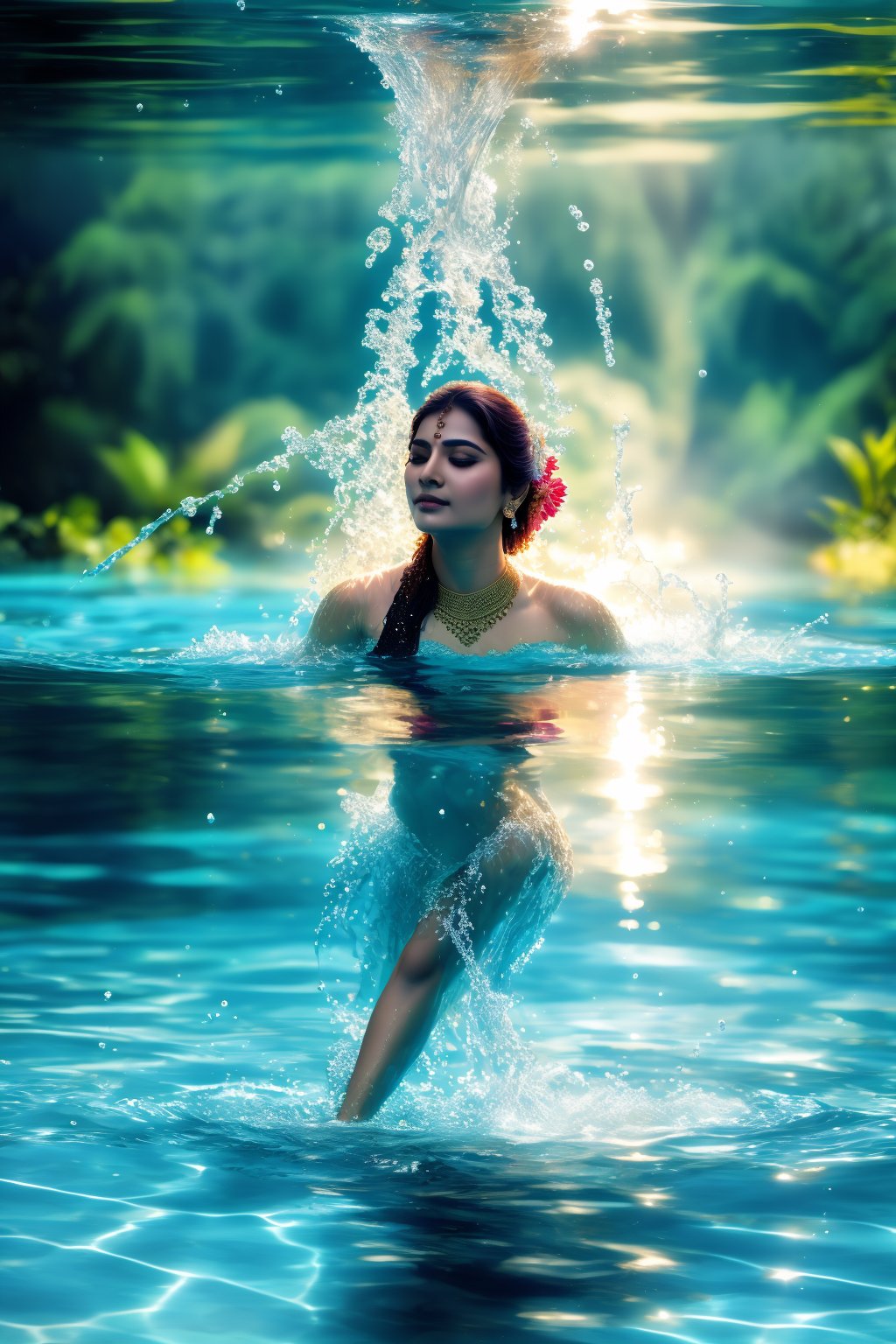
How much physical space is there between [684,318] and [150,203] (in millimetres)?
5889

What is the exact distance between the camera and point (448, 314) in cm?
1470

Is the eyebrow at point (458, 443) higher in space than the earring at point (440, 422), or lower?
lower

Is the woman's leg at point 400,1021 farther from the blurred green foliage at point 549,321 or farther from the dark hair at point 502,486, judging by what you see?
the blurred green foliage at point 549,321

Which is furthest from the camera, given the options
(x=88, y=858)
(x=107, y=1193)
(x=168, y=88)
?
(x=168, y=88)

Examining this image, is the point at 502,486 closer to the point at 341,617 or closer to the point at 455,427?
the point at 455,427

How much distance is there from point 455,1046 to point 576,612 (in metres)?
1.18

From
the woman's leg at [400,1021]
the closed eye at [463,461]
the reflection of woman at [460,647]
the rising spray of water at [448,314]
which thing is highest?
the rising spray of water at [448,314]

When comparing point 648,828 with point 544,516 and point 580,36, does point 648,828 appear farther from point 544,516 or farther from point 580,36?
point 580,36

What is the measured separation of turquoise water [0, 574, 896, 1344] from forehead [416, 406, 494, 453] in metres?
0.63

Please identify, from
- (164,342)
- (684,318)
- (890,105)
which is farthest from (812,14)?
(164,342)

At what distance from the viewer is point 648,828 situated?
21.5ft

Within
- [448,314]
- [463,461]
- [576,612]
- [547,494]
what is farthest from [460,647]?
[448,314]

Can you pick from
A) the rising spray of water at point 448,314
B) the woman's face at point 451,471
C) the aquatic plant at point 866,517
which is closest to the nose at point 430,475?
the woman's face at point 451,471

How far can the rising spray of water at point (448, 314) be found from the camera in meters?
7.18
